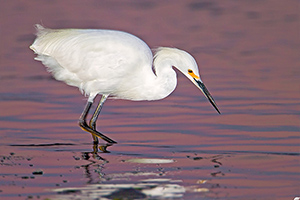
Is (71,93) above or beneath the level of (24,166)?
above

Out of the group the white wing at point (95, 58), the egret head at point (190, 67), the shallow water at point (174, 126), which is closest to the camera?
the shallow water at point (174, 126)

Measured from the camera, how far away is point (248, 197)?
7113 mm

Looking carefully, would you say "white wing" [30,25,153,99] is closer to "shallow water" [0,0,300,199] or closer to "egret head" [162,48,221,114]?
"egret head" [162,48,221,114]

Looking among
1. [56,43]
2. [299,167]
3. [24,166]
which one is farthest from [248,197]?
[56,43]

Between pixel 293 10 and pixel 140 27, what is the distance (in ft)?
16.2

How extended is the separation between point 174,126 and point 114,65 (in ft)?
4.73

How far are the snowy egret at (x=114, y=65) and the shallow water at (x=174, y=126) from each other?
0.66 meters

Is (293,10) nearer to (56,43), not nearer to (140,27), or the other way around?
(140,27)

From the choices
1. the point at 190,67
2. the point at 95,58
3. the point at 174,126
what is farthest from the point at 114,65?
the point at 174,126

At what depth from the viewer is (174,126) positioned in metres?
10.4

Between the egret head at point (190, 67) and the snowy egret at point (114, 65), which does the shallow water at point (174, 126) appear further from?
the egret head at point (190, 67)

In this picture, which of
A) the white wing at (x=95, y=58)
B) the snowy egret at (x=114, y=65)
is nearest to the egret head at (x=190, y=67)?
the snowy egret at (x=114, y=65)

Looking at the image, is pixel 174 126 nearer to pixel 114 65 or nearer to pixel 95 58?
pixel 114 65

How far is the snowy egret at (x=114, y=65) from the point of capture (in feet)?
31.0
